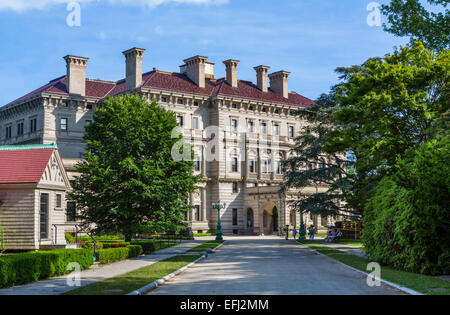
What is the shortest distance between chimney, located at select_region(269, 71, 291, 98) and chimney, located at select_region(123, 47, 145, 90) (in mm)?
22671

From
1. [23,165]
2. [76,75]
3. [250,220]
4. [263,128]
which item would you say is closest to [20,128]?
[76,75]

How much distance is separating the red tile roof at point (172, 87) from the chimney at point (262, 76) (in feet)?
2.57

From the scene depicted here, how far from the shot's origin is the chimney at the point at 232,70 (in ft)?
259

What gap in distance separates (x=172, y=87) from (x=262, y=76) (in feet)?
51.2

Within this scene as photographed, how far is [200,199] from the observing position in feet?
247

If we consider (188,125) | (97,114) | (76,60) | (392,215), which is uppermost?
(76,60)

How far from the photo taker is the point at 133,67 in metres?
71.8

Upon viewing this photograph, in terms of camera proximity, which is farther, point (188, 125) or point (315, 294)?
point (188, 125)

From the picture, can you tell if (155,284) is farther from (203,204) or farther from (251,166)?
(251,166)

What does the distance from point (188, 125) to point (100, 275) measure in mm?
54571

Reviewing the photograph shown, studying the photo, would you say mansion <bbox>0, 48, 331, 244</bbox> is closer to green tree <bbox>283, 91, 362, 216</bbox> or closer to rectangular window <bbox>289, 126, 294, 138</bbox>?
rectangular window <bbox>289, 126, 294, 138</bbox>
